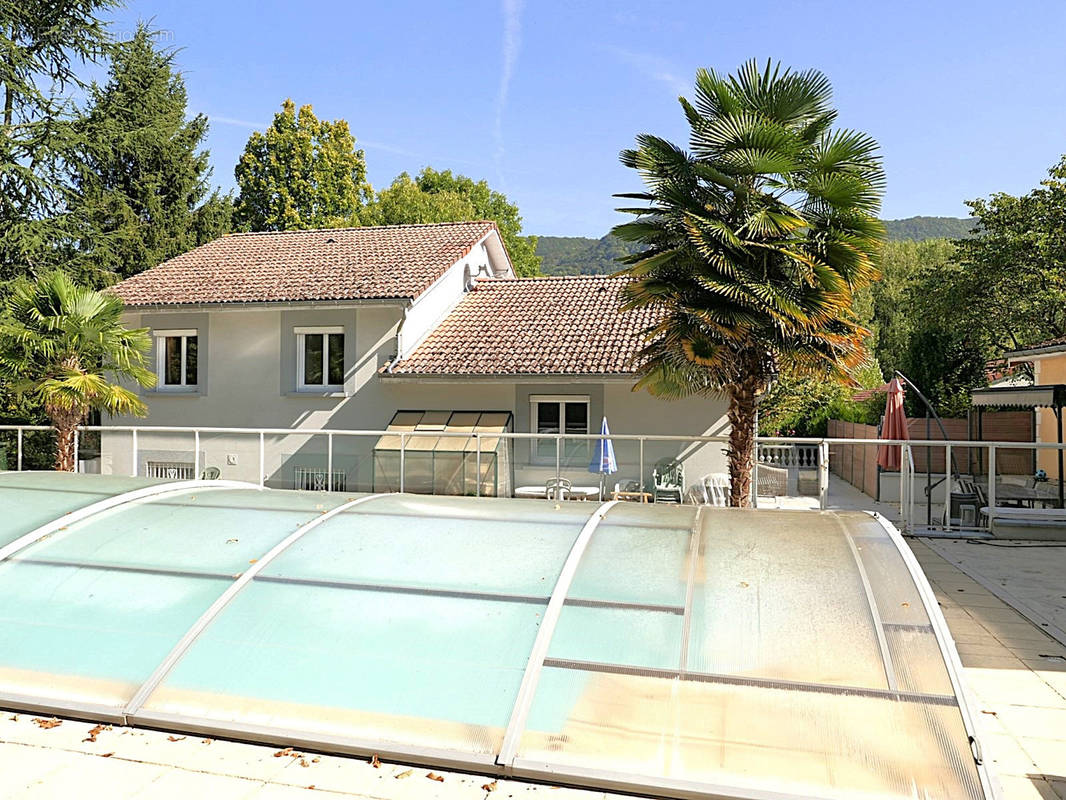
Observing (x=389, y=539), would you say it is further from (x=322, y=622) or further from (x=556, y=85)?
(x=556, y=85)

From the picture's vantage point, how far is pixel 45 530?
650 cm

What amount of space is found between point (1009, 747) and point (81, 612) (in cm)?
587

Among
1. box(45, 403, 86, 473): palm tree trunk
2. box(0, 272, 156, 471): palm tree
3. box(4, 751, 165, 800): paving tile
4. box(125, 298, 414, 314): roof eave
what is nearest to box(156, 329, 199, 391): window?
box(125, 298, 414, 314): roof eave

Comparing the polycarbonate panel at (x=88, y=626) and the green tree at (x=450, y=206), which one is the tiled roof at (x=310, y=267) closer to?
the polycarbonate panel at (x=88, y=626)

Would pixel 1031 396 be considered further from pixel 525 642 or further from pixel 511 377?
pixel 525 642

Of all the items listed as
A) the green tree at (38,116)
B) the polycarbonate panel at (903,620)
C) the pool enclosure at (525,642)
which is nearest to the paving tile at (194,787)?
the pool enclosure at (525,642)

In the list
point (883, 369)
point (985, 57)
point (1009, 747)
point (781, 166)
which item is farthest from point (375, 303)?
point (883, 369)

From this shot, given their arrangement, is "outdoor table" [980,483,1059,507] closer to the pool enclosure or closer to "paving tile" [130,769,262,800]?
the pool enclosure

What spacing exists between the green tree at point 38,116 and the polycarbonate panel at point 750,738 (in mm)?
23643

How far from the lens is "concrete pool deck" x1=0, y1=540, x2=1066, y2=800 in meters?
4.15

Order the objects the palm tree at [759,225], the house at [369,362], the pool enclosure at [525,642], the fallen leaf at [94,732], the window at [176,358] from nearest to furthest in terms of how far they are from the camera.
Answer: the pool enclosure at [525,642] < the fallen leaf at [94,732] < the palm tree at [759,225] < the house at [369,362] < the window at [176,358]

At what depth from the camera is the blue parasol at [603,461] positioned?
12.6 m

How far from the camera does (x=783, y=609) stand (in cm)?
505

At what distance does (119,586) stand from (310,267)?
51.4ft
